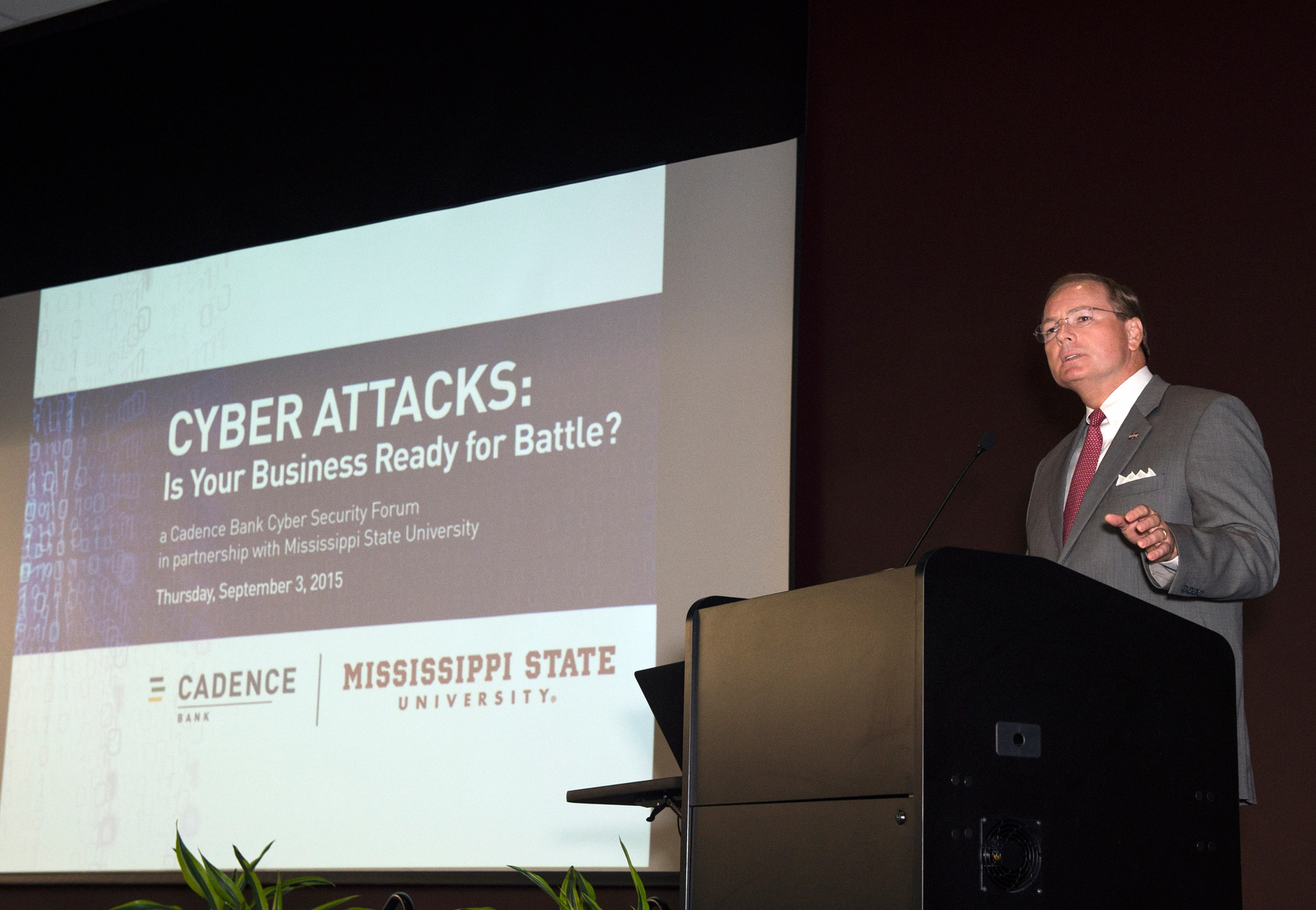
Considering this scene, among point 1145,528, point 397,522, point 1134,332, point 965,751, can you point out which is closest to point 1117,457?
point 1134,332

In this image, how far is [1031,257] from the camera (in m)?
3.16

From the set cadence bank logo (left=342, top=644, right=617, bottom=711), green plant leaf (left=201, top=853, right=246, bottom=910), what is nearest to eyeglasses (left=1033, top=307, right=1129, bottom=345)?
cadence bank logo (left=342, top=644, right=617, bottom=711)

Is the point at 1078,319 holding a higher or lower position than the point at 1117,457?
higher

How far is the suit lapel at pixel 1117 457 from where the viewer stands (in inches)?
83.1

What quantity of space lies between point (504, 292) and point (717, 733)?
2.32 meters

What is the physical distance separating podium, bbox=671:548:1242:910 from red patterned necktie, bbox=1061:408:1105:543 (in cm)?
75

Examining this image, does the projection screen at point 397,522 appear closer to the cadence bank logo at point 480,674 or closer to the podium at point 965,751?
the cadence bank logo at point 480,674

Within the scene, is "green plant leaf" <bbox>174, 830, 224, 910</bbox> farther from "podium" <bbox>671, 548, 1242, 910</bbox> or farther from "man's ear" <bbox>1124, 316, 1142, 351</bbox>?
"man's ear" <bbox>1124, 316, 1142, 351</bbox>

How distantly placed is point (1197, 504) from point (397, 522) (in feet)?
7.54

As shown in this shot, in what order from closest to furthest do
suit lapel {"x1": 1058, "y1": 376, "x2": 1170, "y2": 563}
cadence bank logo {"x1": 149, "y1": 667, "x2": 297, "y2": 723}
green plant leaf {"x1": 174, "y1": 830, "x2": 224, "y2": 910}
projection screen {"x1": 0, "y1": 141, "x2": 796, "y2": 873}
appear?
suit lapel {"x1": 1058, "y1": 376, "x2": 1170, "y2": 563} < green plant leaf {"x1": 174, "y1": 830, "x2": 224, "y2": 910} < projection screen {"x1": 0, "y1": 141, "x2": 796, "y2": 873} < cadence bank logo {"x1": 149, "y1": 667, "x2": 297, "y2": 723}

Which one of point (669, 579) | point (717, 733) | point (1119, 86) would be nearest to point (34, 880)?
point (669, 579)

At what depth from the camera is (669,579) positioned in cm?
326

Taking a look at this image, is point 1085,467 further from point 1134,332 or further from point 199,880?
point 199,880

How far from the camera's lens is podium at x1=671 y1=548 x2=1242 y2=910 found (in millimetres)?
1264
